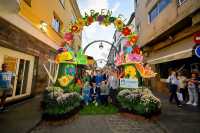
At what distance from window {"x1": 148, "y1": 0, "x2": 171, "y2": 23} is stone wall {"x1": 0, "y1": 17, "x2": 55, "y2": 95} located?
30.0 feet

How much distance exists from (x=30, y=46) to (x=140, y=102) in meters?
6.61

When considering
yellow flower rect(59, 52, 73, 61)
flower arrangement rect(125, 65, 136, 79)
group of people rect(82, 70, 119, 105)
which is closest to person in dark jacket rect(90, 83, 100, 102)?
group of people rect(82, 70, 119, 105)

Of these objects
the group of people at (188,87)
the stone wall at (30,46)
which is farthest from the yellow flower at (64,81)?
the group of people at (188,87)

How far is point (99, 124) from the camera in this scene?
5379mm

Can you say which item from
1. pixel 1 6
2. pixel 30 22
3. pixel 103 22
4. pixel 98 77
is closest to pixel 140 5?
pixel 103 22

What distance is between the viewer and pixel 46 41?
35.4 ft

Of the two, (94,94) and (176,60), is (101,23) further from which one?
(176,60)

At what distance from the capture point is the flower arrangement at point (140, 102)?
5.91 metres

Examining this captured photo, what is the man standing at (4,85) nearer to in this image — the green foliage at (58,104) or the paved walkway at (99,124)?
the paved walkway at (99,124)

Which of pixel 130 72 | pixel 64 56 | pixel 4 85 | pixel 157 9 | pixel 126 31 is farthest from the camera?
pixel 157 9

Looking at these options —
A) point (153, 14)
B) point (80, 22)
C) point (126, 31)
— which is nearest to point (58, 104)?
point (80, 22)

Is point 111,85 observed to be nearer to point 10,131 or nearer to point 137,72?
point 137,72

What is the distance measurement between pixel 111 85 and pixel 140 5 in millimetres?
12581

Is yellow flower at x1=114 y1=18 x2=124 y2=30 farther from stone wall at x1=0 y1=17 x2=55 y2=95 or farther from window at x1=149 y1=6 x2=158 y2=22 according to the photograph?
window at x1=149 y1=6 x2=158 y2=22
